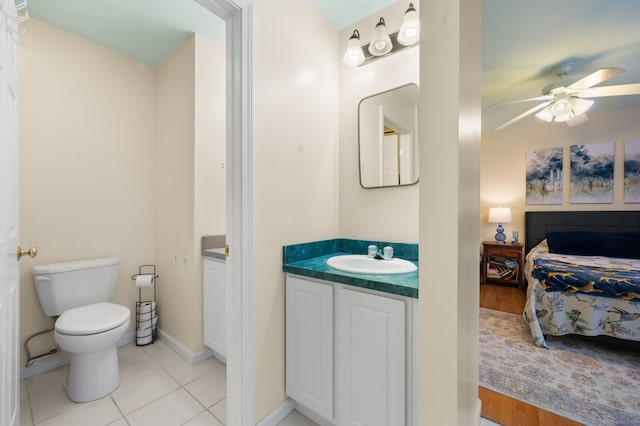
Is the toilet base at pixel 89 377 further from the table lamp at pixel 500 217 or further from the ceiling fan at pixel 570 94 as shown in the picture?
the table lamp at pixel 500 217

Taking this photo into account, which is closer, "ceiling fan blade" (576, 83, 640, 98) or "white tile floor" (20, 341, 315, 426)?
"white tile floor" (20, 341, 315, 426)

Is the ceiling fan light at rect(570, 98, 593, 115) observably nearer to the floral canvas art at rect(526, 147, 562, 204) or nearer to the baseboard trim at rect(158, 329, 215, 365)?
the floral canvas art at rect(526, 147, 562, 204)

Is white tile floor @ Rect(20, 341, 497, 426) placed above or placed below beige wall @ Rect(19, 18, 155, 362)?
below

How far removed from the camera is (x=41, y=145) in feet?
6.12

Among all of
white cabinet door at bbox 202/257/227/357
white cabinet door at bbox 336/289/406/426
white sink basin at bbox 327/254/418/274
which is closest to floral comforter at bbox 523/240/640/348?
white sink basin at bbox 327/254/418/274

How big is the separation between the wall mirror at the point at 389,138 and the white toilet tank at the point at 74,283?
81.8 inches

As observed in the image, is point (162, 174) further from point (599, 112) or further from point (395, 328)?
point (599, 112)

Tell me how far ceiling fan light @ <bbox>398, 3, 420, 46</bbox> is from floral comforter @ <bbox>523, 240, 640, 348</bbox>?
92.4 inches

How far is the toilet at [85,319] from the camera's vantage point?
1.52m

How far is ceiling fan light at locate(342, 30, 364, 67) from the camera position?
66.6 inches

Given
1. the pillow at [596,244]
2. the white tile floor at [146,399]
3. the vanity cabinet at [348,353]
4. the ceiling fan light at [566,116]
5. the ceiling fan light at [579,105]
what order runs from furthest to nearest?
the pillow at [596,244]
the ceiling fan light at [566,116]
the ceiling fan light at [579,105]
the white tile floor at [146,399]
the vanity cabinet at [348,353]

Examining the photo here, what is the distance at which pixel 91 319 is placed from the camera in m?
1.64

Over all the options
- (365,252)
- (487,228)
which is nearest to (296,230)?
(365,252)

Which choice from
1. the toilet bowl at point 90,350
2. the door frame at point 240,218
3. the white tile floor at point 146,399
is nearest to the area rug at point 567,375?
the white tile floor at point 146,399
